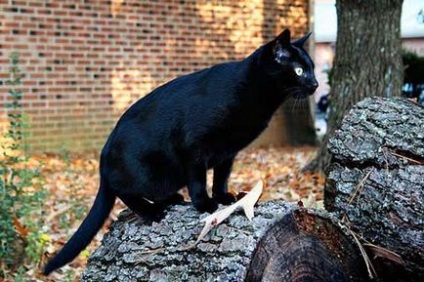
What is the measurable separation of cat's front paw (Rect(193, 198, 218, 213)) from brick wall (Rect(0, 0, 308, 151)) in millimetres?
6095

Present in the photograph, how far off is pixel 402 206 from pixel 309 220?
50 centimetres

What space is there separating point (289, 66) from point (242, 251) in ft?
3.24

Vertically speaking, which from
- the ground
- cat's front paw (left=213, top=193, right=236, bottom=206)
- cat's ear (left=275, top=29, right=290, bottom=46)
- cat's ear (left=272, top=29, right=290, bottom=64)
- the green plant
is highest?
cat's ear (left=275, top=29, right=290, bottom=46)

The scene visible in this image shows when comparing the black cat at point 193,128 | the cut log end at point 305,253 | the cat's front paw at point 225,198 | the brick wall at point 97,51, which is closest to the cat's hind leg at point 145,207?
the black cat at point 193,128

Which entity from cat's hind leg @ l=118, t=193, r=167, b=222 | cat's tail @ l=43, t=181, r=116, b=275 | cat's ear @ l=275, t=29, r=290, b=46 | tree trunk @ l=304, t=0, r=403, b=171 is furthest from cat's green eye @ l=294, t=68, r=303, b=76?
tree trunk @ l=304, t=0, r=403, b=171

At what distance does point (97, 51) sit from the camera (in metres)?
9.38

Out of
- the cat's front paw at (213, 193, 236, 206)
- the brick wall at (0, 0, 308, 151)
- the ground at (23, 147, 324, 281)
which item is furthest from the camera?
the brick wall at (0, 0, 308, 151)

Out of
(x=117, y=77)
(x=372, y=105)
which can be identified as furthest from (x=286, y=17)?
(x=372, y=105)

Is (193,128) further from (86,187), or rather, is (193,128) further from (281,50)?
(86,187)

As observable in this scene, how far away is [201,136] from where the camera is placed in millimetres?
2785

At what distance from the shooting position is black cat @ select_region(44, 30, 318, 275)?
9.24 ft

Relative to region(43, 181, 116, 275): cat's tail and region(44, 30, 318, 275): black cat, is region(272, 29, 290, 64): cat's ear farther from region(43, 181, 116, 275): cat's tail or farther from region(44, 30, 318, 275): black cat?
region(43, 181, 116, 275): cat's tail

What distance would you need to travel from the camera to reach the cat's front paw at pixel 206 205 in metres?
2.77

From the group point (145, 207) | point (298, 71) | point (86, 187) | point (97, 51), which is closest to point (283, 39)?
point (298, 71)
